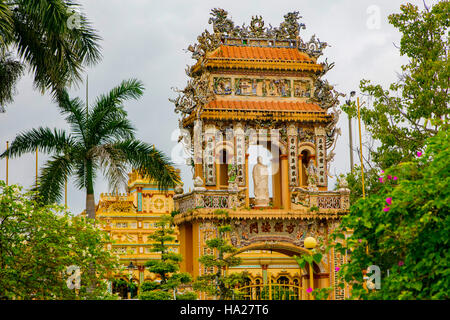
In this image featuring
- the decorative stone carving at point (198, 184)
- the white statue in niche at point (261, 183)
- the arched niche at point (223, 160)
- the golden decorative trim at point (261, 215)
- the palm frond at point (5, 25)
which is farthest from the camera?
the white statue in niche at point (261, 183)

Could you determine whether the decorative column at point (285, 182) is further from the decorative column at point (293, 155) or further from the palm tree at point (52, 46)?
the palm tree at point (52, 46)

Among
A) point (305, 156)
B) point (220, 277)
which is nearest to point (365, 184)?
point (305, 156)

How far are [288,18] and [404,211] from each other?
19930 mm

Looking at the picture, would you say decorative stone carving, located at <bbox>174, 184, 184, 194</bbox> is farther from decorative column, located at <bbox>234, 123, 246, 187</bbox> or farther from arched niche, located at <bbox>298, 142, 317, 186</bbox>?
arched niche, located at <bbox>298, 142, 317, 186</bbox>

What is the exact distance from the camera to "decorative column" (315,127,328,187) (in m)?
31.8

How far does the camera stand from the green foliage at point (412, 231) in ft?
45.5

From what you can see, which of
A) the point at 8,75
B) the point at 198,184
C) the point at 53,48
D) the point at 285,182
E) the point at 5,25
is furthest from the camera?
the point at 285,182

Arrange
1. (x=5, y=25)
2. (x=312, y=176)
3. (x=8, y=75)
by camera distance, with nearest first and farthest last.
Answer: (x=5, y=25) → (x=8, y=75) → (x=312, y=176)

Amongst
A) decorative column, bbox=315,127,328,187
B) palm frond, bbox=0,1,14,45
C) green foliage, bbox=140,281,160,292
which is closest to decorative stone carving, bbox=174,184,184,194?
decorative column, bbox=315,127,328,187

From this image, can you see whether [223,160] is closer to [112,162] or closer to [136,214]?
[112,162]

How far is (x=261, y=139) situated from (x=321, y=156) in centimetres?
255

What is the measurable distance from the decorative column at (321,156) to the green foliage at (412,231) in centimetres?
1603

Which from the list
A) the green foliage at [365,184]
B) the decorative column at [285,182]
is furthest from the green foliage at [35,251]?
the green foliage at [365,184]

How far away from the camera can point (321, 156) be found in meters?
31.9
